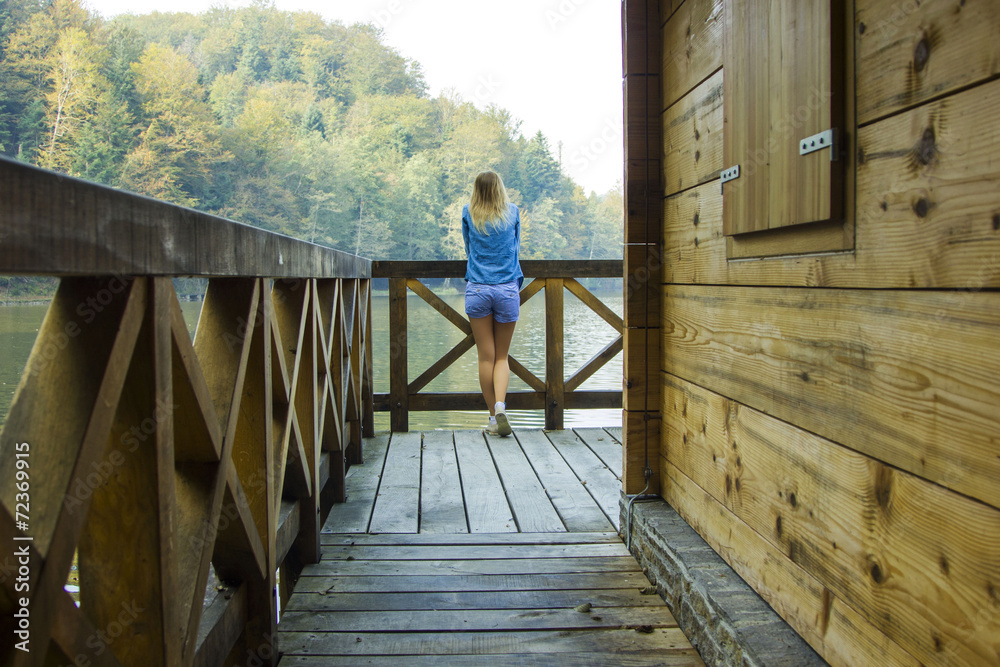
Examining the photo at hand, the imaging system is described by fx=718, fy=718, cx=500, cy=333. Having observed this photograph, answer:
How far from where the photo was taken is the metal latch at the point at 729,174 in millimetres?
1526

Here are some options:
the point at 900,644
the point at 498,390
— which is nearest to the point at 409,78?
the point at 498,390

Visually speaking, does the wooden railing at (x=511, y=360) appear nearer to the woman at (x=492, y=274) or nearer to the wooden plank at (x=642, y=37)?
the woman at (x=492, y=274)

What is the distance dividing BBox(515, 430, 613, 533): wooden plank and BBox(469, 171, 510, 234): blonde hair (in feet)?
3.81

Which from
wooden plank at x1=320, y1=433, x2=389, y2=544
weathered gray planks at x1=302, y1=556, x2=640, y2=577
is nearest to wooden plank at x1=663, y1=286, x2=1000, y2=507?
weathered gray planks at x1=302, y1=556, x2=640, y2=577

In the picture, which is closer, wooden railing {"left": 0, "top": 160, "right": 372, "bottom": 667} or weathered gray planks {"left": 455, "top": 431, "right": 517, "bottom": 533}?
wooden railing {"left": 0, "top": 160, "right": 372, "bottom": 667}

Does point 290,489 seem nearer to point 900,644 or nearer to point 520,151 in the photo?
point 900,644

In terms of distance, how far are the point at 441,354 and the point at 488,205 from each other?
7663 millimetres

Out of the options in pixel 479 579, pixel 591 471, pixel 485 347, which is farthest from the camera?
pixel 485 347

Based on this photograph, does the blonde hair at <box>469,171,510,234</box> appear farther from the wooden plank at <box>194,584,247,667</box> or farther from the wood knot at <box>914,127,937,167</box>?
the wood knot at <box>914,127,937,167</box>

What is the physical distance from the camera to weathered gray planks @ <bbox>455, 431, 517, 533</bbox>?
8.13 ft

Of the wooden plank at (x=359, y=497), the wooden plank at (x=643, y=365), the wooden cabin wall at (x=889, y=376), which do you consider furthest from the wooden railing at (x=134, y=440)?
the wooden plank at (x=643, y=365)

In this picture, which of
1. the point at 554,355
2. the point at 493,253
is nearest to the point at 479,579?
the point at 493,253

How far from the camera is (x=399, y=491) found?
289cm

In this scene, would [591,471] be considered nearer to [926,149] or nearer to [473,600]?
[473,600]
